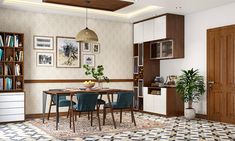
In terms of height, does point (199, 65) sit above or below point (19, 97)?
above

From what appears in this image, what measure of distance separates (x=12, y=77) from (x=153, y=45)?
170 inches

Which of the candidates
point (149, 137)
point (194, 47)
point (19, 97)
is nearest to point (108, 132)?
point (149, 137)

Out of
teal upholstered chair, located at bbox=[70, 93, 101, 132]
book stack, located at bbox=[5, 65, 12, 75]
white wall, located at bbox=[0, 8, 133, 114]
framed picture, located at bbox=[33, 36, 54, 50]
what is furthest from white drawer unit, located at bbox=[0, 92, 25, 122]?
teal upholstered chair, located at bbox=[70, 93, 101, 132]

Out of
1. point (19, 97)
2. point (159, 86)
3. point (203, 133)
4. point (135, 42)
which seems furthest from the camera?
point (135, 42)

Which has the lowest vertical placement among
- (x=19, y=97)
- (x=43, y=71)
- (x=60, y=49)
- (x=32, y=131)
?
(x=32, y=131)

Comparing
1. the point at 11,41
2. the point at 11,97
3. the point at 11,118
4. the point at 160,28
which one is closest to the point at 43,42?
the point at 11,41

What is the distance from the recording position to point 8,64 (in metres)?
7.27

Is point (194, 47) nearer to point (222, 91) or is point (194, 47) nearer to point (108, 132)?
point (222, 91)

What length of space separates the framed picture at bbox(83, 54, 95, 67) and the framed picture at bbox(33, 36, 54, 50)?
3.51ft

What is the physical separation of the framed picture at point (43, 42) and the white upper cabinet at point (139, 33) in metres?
2.72

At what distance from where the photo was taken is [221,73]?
279 inches

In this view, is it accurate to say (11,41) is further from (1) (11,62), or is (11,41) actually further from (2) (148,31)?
(2) (148,31)

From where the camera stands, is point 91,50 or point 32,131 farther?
point 91,50

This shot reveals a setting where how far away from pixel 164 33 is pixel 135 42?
1475mm
